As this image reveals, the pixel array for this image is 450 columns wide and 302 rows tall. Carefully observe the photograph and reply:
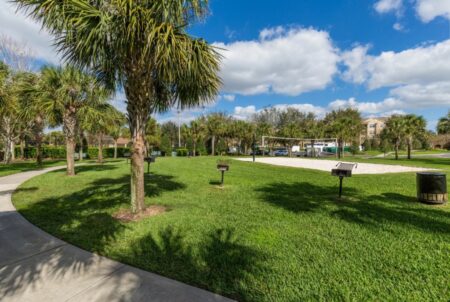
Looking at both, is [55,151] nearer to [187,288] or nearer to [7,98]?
[7,98]

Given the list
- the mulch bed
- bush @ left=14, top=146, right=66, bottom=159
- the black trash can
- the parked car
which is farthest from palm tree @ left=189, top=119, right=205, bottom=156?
the black trash can

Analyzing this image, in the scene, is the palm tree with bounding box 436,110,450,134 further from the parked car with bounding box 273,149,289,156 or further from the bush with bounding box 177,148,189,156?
the bush with bounding box 177,148,189,156

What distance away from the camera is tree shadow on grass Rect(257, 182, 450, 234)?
4.61m

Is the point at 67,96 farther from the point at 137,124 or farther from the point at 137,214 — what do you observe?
the point at 137,214

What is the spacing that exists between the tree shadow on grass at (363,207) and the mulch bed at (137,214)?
9.58 ft

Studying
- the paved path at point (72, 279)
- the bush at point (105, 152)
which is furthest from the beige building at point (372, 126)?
the paved path at point (72, 279)

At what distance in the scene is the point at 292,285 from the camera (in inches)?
106

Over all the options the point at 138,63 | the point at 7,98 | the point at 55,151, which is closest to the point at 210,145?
the point at 55,151

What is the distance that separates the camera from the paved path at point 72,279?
254 cm

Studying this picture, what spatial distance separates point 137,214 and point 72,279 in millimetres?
2512

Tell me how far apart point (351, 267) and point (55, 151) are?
36.0m

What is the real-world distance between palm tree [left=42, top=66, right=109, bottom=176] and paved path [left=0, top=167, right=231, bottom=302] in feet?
29.5

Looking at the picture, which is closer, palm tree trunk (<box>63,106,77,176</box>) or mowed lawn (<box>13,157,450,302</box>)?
mowed lawn (<box>13,157,450,302</box>)

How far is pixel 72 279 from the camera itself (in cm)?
285
